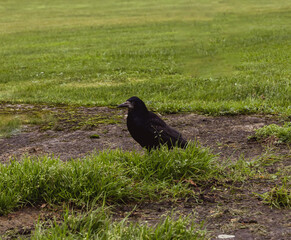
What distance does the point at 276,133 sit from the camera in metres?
6.56

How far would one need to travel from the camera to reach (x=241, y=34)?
864 inches

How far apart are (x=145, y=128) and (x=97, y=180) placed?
1167 mm

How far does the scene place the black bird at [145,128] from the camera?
5539 millimetres

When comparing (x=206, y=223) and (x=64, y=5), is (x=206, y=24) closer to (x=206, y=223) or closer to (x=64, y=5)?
(x=206, y=223)

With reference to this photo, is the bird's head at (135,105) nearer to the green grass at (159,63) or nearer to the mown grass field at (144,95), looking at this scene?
the mown grass field at (144,95)

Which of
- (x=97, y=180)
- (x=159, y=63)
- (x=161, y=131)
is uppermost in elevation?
(x=161, y=131)

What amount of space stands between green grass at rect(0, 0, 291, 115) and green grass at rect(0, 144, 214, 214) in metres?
3.66

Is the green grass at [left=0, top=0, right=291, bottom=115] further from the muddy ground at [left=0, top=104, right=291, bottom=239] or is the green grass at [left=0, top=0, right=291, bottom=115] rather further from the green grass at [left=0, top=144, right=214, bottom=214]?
the green grass at [left=0, top=144, right=214, bottom=214]

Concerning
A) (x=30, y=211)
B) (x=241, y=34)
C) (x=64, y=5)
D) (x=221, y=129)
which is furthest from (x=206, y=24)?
(x=64, y=5)

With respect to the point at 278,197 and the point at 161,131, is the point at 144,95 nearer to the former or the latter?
the point at 161,131

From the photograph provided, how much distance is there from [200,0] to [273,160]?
44772 mm

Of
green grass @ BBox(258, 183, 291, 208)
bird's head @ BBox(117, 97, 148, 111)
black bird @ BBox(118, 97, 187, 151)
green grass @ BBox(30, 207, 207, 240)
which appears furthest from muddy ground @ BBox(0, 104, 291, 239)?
bird's head @ BBox(117, 97, 148, 111)

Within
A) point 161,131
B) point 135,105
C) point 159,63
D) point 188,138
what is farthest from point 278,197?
point 159,63

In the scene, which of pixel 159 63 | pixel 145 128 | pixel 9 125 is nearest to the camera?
pixel 145 128
